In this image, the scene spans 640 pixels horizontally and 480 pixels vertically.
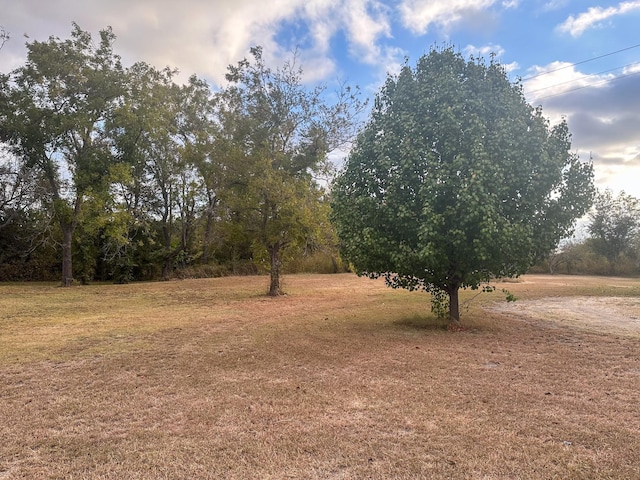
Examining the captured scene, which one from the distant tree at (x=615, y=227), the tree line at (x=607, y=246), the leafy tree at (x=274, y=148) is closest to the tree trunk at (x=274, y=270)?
the leafy tree at (x=274, y=148)

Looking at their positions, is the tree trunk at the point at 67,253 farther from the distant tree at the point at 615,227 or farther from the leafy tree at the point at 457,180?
the distant tree at the point at 615,227

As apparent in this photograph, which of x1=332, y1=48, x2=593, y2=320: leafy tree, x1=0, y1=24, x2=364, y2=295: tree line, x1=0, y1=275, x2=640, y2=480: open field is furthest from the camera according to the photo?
x1=0, y1=24, x2=364, y2=295: tree line

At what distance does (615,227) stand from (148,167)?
37.1 meters

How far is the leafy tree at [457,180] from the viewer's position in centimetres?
714

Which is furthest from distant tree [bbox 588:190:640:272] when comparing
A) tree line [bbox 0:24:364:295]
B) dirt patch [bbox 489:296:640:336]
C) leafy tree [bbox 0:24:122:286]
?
leafy tree [bbox 0:24:122:286]

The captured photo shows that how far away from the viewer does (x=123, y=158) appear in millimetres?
20406

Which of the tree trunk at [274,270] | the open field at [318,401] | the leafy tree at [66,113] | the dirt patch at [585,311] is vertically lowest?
the dirt patch at [585,311]

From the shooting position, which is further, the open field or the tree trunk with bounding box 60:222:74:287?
the tree trunk with bounding box 60:222:74:287

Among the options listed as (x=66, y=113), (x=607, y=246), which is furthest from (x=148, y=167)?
(x=607, y=246)

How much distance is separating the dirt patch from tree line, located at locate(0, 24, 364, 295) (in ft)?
22.9

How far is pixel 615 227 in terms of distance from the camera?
1406 inches

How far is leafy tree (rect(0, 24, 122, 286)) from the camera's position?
1819 centimetres

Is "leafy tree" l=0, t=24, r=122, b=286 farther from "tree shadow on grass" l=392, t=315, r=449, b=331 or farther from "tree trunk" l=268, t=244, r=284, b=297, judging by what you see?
"tree shadow on grass" l=392, t=315, r=449, b=331

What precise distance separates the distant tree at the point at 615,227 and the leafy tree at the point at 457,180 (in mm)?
32509
